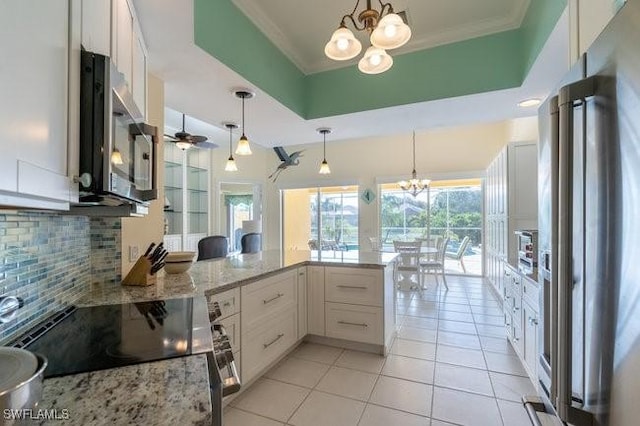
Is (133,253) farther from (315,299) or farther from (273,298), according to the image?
(315,299)

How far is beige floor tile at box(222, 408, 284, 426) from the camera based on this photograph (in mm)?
1866

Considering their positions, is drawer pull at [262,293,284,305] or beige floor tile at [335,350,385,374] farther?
beige floor tile at [335,350,385,374]

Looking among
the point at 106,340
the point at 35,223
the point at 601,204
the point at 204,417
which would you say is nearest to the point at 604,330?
the point at 601,204

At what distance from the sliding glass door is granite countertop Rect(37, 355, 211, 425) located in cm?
646

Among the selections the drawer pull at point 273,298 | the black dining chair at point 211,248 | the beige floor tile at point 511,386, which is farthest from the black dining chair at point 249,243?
the beige floor tile at point 511,386

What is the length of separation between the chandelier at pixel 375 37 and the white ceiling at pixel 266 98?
72 cm

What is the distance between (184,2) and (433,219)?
6.51 m

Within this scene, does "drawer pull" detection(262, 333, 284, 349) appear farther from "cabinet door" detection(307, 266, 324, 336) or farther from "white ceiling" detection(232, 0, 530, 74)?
"white ceiling" detection(232, 0, 530, 74)

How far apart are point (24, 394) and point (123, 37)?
140cm

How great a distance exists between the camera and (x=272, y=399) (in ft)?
6.95

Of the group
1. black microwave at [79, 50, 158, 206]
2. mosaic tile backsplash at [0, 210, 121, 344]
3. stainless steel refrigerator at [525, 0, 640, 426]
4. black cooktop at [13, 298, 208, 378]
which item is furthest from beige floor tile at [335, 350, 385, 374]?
black microwave at [79, 50, 158, 206]

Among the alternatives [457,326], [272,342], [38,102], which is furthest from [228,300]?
[457,326]

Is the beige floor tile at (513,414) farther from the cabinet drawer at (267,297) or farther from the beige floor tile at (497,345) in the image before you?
the cabinet drawer at (267,297)

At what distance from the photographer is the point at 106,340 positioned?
1.06m
